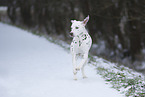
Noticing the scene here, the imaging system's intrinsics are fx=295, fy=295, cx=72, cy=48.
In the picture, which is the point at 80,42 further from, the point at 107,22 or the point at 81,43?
the point at 107,22

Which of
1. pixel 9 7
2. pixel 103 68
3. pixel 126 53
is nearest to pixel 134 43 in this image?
pixel 126 53

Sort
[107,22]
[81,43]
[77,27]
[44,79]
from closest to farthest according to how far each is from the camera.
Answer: [77,27], [81,43], [44,79], [107,22]

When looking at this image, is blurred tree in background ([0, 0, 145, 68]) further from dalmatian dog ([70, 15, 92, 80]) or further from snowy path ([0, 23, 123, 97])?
dalmatian dog ([70, 15, 92, 80])

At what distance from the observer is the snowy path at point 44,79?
718 centimetres

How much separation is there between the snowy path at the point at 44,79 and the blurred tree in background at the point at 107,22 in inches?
132

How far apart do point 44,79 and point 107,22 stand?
11.4 metres

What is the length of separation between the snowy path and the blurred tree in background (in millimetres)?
3359

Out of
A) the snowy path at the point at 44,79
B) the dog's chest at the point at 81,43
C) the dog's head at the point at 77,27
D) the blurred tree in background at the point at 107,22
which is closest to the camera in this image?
the snowy path at the point at 44,79

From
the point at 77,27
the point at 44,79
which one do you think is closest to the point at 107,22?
the point at 44,79

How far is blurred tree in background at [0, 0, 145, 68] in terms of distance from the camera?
669 inches

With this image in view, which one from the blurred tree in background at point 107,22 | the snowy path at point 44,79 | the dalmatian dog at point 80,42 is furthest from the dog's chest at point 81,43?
the blurred tree in background at point 107,22

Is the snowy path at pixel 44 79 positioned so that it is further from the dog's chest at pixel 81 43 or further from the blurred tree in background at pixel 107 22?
the blurred tree in background at pixel 107 22

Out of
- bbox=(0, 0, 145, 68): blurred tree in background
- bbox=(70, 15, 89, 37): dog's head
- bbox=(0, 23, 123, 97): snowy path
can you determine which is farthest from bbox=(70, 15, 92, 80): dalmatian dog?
bbox=(0, 0, 145, 68): blurred tree in background

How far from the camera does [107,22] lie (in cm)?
1942
